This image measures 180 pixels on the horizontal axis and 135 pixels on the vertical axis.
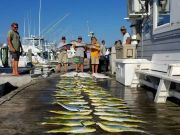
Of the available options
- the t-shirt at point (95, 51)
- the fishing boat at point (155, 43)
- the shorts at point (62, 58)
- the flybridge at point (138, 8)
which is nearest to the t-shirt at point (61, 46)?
the shorts at point (62, 58)

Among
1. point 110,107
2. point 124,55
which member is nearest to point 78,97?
point 110,107

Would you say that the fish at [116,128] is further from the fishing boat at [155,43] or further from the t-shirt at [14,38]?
the t-shirt at [14,38]

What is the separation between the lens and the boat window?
9.69 meters

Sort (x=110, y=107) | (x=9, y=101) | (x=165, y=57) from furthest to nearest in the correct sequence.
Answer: (x=165, y=57), (x=9, y=101), (x=110, y=107)

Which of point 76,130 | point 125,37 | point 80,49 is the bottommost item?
point 76,130

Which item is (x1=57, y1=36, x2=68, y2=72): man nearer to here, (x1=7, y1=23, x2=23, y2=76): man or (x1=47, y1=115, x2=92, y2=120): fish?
(x1=7, y1=23, x2=23, y2=76): man

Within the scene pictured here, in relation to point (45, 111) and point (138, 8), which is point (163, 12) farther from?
point (45, 111)

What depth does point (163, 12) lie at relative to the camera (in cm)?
1020

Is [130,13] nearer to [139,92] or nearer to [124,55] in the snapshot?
[124,55]

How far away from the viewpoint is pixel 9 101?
7531 millimetres

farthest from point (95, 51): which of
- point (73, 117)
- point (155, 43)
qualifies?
point (73, 117)

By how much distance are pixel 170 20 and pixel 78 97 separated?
2862mm

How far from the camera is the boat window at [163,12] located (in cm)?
969

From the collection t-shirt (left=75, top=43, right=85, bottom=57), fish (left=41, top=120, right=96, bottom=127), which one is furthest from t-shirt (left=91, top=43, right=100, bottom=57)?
fish (left=41, top=120, right=96, bottom=127)
